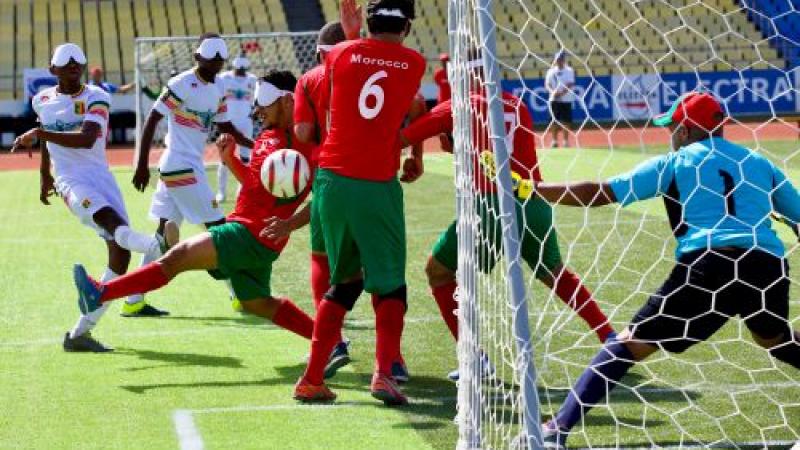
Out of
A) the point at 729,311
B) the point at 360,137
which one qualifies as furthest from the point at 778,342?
the point at 360,137

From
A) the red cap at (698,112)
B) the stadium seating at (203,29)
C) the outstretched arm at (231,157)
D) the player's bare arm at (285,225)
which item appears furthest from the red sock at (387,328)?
the stadium seating at (203,29)

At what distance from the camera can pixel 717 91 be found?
104 ft

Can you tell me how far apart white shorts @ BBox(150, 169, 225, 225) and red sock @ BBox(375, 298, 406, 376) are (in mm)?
3495

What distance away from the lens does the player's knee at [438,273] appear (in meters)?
7.68

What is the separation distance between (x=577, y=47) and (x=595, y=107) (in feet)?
6.48

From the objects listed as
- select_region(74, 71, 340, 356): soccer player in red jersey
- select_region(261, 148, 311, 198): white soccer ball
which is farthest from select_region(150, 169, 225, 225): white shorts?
select_region(261, 148, 311, 198): white soccer ball

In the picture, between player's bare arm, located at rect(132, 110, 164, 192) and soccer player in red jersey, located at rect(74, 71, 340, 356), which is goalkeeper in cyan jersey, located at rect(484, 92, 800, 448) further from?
player's bare arm, located at rect(132, 110, 164, 192)

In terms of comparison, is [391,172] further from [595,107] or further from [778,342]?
[595,107]

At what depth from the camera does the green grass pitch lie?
21.6 ft

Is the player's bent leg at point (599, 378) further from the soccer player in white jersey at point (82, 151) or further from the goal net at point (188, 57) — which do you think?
the goal net at point (188, 57)

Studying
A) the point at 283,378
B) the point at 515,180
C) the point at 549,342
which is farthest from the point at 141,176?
the point at 515,180

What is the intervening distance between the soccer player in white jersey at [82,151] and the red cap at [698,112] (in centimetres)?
420

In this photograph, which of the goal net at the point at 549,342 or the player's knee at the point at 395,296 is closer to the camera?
the goal net at the point at 549,342

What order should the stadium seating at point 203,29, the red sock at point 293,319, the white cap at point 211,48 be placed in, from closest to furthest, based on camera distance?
the red sock at point 293,319 < the white cap at point 211,48 < the stadium seating at point 203,29
